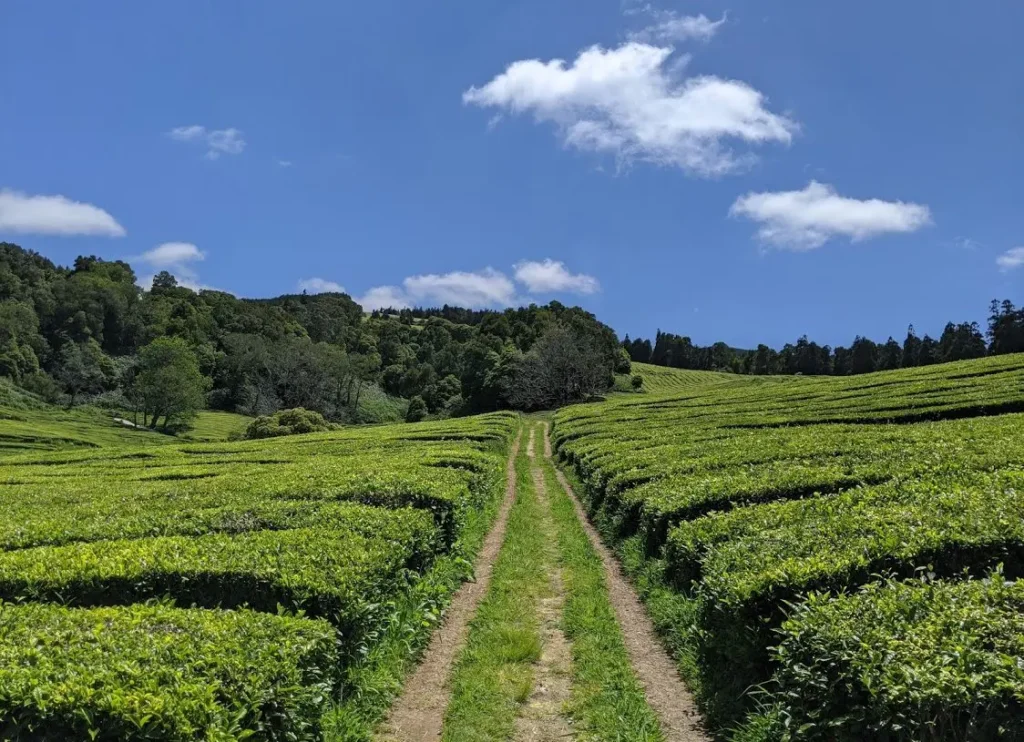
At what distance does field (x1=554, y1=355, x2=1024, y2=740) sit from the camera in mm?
4391

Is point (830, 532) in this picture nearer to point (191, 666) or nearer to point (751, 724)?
Answer: point (751, 724)

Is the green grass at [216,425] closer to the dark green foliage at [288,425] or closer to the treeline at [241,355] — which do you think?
the treeline at [241,355]

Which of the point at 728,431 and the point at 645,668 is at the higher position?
the point at 728,431

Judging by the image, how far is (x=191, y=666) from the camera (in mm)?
5109

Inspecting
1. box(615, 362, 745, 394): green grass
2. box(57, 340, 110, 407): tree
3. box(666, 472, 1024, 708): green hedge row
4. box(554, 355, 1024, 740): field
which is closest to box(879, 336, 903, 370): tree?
box(615, 362, 745, 394): green grass

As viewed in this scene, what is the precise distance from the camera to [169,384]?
81.9 m

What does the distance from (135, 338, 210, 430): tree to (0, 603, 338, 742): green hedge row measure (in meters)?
85.8

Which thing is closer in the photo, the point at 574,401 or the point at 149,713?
the point at 149,713

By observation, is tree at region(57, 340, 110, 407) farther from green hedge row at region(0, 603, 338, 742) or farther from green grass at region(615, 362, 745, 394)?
green hedge row at region(0, 603, 338, 742)

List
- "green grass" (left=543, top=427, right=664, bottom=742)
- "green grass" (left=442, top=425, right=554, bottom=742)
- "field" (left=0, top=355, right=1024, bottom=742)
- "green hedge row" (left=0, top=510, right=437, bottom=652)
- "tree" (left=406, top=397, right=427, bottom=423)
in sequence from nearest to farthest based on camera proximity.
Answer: "field" (left=0, top=355, right=1024, bottom=742) < "green grass" (left=543, top=427, right=664, bottom=742) < "green grass" (left=442, top=425, right=554, bottom=742) < "green hedge row" (left=0, top=510, right=437, bottom=652) < "tree" (left=406, top=397, right=427, bottom=423)

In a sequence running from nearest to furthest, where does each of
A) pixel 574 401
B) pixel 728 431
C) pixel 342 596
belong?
pixel 342 596 < pixel 728 431 < pixel 574 401

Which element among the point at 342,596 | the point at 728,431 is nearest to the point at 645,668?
the point at 342,596

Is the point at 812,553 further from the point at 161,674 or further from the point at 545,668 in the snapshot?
the point at 161,674

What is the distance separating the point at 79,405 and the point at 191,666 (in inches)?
4412
